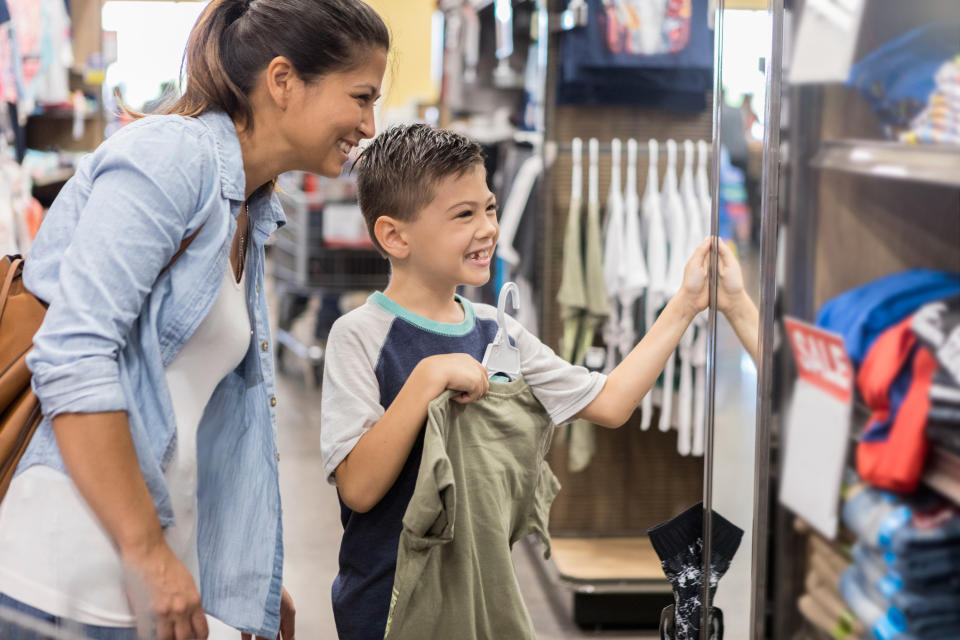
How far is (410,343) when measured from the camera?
1.48m

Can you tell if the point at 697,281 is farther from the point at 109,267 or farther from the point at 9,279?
the point at 9,279

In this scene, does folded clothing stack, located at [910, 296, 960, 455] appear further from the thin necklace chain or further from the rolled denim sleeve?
the thin necklace chain

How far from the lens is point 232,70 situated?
132 cm

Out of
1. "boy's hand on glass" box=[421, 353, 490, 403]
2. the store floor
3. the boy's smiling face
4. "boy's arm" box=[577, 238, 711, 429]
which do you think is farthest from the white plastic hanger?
"boy's hand on glass" box=[421, 353, 490, 403]

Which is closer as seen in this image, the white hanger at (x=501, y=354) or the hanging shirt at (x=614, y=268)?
the white hanger at (x=501, y=354)

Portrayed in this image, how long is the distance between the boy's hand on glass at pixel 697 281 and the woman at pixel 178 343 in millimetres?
490

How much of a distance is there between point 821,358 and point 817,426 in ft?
0.20

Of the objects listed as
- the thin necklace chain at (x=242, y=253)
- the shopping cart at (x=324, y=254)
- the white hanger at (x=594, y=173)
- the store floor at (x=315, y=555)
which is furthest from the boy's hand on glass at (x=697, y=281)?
the shopping cart at (x=324, y=254)

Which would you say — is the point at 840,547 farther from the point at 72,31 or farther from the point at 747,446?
the point at 72,31

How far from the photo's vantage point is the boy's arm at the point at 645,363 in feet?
4.93

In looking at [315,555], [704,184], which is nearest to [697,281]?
[704,184]

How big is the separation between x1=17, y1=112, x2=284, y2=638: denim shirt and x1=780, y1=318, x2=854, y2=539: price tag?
0.67 m

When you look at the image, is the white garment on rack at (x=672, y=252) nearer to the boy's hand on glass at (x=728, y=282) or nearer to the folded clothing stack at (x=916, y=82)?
the boy's hand on glass at (x=728, y=282)

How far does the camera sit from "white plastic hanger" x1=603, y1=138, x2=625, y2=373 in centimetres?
350
